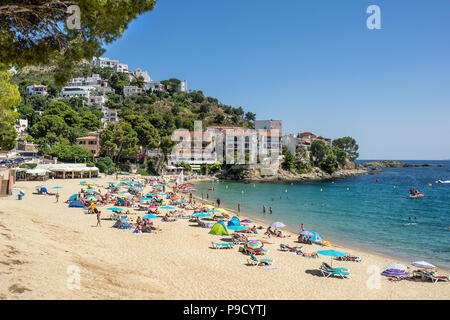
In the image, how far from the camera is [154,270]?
11.4 metres

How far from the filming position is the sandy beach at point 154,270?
805cm

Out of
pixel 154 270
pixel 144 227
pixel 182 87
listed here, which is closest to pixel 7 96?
pixel 144 227

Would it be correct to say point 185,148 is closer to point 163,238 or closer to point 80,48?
point 163,238

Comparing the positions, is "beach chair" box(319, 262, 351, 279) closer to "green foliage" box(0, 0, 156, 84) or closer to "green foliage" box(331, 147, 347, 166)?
"green foliage" box(0, 0, 156, 84)

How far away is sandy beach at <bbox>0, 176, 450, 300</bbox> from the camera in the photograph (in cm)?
805

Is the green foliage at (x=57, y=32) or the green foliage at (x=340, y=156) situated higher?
the green foliage at (x=57, y=32)

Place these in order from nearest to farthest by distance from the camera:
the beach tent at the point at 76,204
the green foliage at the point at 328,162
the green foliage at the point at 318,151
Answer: the beach tent at the point at 76,204 → the green foliage at the point at 318,151 → the green foliage at the point at 328,162

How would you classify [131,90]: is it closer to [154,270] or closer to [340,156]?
[340,156]

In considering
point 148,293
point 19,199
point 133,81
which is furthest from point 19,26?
point 133,81

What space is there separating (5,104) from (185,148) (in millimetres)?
62958

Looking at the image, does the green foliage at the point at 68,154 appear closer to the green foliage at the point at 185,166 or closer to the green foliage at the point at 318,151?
the green foliage at the point at 185,166

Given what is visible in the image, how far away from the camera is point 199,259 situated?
1384 cm

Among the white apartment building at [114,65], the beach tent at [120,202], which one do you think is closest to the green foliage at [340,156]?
the beach tent at [120,202]
